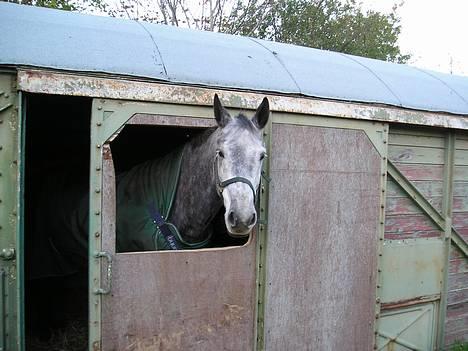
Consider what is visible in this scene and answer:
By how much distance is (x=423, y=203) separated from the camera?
4102mm

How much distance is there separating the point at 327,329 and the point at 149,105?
228 cm

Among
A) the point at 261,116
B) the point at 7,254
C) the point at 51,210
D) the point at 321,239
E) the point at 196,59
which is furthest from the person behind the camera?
the point at 51,210

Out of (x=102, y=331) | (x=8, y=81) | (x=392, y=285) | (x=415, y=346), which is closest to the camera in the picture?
(x=8, y=81)

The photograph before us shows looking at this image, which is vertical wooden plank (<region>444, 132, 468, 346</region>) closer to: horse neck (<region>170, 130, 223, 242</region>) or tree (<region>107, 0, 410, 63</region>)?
horse neck (<region>170, 130, 223, 242</region>)

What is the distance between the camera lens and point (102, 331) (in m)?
2.61

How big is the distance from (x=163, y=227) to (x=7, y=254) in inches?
44.0

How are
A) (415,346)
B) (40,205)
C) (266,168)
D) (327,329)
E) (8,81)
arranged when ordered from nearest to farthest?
(8,81) < (266,168) < (327,329) < (415,346) < (40,205)

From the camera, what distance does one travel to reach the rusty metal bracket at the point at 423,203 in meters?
3.88

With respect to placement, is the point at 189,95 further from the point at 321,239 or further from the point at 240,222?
the point at 321,239

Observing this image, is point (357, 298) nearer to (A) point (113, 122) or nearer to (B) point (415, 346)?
(B) point (415, 346)

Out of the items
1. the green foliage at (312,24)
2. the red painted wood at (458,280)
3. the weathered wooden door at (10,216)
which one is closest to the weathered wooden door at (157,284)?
the weathered wooden door at (10,216)

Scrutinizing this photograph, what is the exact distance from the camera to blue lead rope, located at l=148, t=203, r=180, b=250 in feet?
10.4

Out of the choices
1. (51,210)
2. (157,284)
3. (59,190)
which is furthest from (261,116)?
(51,210)

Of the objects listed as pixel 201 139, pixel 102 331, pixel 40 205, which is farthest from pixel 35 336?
pixel 201 139
